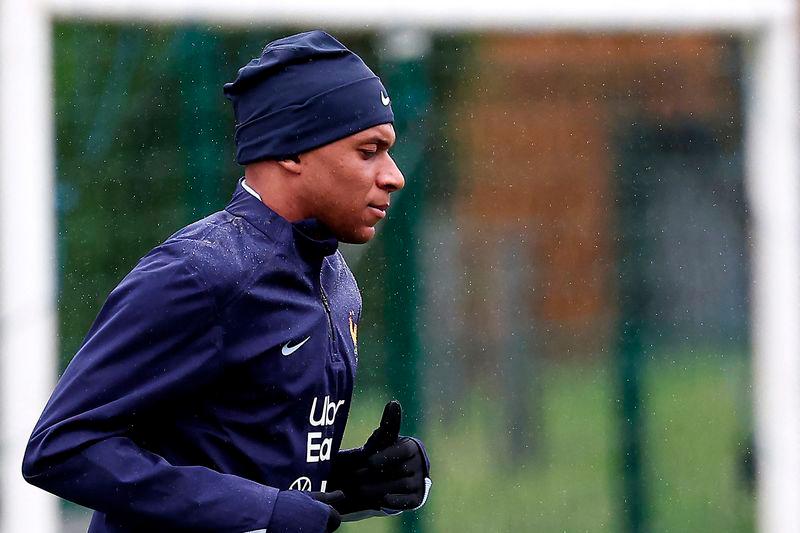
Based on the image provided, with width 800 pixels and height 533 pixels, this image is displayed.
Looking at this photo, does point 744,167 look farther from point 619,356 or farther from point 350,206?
point 350,206

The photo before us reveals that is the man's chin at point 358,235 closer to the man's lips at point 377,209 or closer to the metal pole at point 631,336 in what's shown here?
the man's lips at point 377,209

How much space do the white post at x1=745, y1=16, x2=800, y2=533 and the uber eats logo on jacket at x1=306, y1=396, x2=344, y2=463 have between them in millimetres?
4393

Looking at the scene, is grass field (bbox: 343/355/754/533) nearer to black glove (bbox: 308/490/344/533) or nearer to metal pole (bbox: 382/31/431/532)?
metal pole (bbox: 382/31/431/532)

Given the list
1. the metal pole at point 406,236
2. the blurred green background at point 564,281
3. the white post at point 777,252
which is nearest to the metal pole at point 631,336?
the blurred green background at point 564,281

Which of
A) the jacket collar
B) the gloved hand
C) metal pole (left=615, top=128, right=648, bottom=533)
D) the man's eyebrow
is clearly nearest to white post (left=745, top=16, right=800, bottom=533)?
metal pole (left=615, top=128, right=648, bottom=533)

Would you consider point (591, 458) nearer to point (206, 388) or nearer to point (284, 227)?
point (284, 227)

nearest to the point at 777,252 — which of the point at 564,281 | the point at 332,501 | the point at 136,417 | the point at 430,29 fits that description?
the point at 564,281

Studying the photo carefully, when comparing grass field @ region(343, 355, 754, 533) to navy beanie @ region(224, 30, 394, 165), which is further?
grass field @ region(343, 355, 754, 533)

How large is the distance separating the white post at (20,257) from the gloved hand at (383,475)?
2.86 m

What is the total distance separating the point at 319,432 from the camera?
2.72m

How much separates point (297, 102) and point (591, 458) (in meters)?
4.36

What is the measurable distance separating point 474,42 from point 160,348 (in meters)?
4.28

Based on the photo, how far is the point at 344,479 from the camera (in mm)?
2943

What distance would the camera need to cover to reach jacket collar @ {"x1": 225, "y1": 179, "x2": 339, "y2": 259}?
2.70 metres
